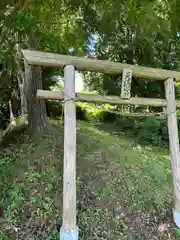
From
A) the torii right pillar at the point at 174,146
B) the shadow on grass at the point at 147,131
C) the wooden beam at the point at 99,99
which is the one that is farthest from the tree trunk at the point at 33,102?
the shadow on grass at the point at 147,131

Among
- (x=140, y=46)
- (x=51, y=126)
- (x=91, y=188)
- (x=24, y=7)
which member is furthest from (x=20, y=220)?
(x=140, y=46)

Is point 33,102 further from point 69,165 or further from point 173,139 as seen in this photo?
point 173,139

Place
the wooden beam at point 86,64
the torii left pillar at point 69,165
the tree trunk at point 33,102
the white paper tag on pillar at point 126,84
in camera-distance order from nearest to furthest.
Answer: the torii left pillar at point 69,165, the wooden beam at point 86,64, the white paper tag on pillar at point 126,84, the tree trunk at point 33,102

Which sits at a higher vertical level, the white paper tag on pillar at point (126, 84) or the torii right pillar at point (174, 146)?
the white paper tag on pillar at point (126, 84)

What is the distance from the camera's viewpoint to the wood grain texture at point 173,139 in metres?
3.87

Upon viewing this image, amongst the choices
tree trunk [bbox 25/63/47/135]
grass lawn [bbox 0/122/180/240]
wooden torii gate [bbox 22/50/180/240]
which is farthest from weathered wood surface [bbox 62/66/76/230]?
tree trunk [bbox 25/63/47/135]

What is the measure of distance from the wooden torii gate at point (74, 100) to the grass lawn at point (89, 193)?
36 centimetres

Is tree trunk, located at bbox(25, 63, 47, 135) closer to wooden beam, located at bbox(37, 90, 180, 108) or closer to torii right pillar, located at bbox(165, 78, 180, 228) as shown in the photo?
wooden beam, located at bbox(37, 90, 180, 108)

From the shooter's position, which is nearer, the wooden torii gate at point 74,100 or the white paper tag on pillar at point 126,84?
the wooden torii gate at point 74,100

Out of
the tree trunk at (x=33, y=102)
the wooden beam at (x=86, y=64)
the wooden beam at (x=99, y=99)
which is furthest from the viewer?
the tree trunk at (x=33, y=102)

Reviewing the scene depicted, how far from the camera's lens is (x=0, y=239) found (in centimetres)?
317

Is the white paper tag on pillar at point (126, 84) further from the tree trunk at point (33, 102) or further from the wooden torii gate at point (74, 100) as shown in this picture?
the tree trunk at point (33, 102)

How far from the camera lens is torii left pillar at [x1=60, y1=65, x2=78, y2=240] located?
10.5ft

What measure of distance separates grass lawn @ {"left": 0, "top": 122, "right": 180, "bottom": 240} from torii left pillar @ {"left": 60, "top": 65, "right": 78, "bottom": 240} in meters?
0.31
